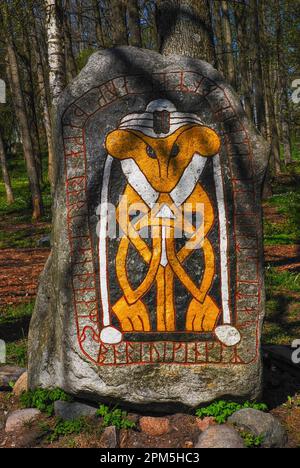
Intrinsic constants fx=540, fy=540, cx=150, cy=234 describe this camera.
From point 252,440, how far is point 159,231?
5.66 feet

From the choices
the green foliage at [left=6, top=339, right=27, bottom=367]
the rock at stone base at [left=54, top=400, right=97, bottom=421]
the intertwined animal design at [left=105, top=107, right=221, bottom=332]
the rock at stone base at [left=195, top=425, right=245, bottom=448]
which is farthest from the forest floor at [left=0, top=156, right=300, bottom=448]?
the intertwined animal design at [left=105, top=107, right=221, bottom=332]

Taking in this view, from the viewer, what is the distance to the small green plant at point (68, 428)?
13.7ft

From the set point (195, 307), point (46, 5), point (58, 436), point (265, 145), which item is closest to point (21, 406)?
point (58, 436)

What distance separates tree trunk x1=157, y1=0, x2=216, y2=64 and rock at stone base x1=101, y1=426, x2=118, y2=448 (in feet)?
13.3

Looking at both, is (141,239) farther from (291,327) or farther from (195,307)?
(291,327)

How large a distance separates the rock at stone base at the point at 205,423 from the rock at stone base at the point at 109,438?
26.1 inches

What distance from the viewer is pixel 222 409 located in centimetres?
432

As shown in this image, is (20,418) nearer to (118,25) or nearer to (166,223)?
(166,223)

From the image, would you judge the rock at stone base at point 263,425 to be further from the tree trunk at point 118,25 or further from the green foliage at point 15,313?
the tree trunk at point 118,25

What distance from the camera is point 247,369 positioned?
433cm

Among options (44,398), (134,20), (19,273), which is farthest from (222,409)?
(134,20)

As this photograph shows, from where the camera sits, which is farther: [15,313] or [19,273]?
[19,273]

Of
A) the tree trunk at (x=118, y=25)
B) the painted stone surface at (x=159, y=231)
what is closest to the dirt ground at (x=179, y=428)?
the painted stone surface at (x=159, y=231)

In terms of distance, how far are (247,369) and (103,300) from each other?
128 cm
